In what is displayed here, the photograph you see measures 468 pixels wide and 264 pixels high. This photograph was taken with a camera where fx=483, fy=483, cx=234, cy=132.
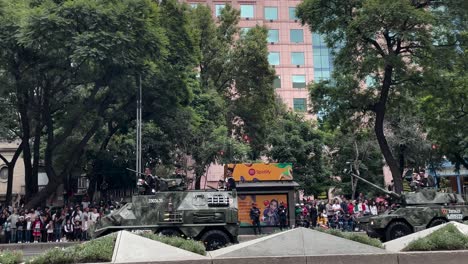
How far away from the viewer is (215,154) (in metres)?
30.8

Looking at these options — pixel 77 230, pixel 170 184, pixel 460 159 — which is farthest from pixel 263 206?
pixel 460 159

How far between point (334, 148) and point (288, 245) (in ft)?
125

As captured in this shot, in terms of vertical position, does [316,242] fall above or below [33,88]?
below

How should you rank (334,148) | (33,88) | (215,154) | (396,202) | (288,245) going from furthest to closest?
(334,148) → (215,154) → (33,88) → (396,202) → (288,245)

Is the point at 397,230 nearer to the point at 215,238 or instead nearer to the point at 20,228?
the point at 215,238

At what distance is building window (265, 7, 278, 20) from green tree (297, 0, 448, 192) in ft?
99.9

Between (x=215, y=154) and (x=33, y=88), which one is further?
(x=215, y=154)

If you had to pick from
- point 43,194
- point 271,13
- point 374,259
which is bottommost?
point 374,259

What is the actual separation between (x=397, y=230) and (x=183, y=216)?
7.93 m

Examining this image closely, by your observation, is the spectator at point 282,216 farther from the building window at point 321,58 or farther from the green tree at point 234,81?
the building window at point 321,58

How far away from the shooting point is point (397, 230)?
1780cm

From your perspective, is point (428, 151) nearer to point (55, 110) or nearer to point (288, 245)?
point (55, 110)

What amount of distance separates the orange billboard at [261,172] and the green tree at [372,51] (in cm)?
545

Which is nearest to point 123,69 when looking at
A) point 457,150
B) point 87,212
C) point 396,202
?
point 87,212
